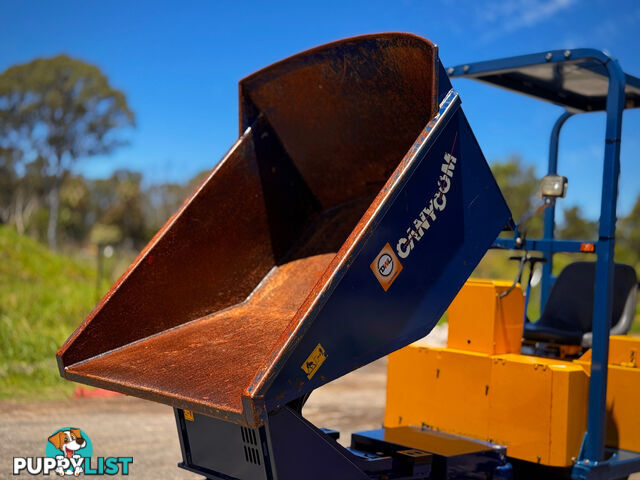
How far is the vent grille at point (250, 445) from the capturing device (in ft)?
10.6

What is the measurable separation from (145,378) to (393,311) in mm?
1145

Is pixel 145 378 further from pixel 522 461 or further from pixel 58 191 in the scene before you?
pixel 58 191

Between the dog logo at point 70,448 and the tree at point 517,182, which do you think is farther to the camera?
the tree at point 517,182

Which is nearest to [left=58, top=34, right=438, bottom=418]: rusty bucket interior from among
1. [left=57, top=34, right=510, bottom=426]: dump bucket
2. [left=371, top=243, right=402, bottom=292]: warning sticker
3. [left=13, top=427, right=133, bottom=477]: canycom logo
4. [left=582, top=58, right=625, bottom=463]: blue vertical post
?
[left=57, top=34, right=510, bottom=426]: dump bucket

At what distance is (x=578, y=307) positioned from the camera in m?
5.26

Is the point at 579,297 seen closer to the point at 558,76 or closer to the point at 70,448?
the point at 558,76

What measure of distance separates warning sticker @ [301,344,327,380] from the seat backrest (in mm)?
2745

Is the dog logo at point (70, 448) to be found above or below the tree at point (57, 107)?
below

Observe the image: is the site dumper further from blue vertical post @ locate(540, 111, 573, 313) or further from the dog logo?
the dog logo


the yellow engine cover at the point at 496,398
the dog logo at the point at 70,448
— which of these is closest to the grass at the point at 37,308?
the dog logo at the point at 70,448

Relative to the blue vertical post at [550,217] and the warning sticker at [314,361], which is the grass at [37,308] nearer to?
the blue vertical post at [550,217]

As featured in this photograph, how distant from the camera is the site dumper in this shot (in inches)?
123

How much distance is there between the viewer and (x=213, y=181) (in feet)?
13.7

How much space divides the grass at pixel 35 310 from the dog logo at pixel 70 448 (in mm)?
1617
